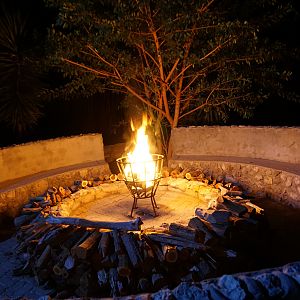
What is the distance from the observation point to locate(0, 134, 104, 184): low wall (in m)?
8.23

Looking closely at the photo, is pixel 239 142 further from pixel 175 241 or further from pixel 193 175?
pixel 175 241

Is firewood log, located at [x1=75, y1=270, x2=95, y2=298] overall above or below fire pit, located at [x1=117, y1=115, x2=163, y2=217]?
below

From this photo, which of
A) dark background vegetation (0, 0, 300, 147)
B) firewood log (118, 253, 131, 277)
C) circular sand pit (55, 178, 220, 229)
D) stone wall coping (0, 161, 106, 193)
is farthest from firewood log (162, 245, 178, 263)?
dark background vegetation (0, 0, 300, 147)

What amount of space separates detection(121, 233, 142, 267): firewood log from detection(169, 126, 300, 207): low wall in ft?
12.0

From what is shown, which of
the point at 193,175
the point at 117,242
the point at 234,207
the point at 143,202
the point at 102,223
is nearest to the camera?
the point at 117,242

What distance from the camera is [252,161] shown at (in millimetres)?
8641

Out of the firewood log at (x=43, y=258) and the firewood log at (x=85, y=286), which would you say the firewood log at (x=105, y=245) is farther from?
the firewood log at (x=43, y=258)

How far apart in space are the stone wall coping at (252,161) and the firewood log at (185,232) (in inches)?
127

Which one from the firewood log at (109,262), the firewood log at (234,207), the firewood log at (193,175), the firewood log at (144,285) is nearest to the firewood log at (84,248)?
the firewood log at (109,262)

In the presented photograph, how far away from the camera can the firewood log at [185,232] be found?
4.99m

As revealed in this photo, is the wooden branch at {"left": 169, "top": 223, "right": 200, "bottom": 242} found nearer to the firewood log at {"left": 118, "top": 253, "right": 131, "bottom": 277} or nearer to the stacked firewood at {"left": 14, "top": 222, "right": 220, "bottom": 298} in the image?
the stacked firewood at {"left": 14, "top": 222, "right": 220, "bottom": 298}

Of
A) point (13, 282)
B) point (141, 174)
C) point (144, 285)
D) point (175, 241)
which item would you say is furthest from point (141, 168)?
point (13, 282)

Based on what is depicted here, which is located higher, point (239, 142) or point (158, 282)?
point (239, 142)

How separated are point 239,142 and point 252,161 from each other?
0.79 metres
